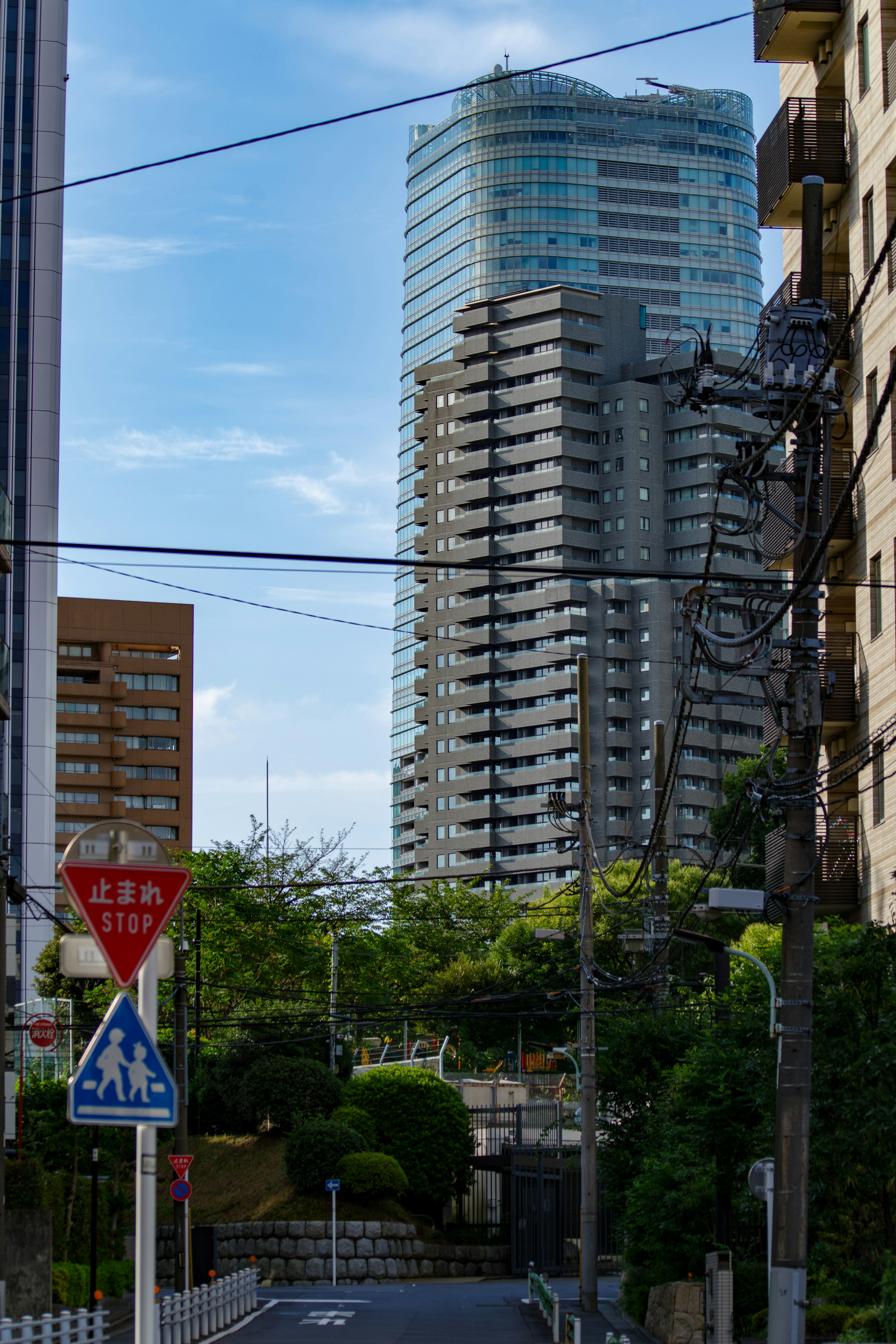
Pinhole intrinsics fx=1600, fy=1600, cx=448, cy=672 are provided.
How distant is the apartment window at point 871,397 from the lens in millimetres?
32250

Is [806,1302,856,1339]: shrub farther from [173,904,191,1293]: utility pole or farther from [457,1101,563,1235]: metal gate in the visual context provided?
[457,1101,563,1235]: metal gate

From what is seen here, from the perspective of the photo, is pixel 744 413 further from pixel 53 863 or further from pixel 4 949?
pixel 4 949

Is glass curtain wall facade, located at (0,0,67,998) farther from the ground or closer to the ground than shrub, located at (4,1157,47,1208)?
farther from the ground

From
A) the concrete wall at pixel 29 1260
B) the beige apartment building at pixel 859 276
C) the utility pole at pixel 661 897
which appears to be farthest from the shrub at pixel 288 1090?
the beige apartment building at pixel 859 276

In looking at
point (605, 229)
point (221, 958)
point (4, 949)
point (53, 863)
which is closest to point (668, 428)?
point (605, 229)

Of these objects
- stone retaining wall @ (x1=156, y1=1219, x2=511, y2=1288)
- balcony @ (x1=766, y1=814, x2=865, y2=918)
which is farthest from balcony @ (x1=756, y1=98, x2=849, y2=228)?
stone retaining wall @ (x1=156, y1=1219, x2=511, y2=1288)

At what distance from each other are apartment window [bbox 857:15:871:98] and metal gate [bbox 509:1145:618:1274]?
29.2 metres

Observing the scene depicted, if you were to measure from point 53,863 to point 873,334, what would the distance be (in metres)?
90.8

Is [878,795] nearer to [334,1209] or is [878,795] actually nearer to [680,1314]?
[680,1314]

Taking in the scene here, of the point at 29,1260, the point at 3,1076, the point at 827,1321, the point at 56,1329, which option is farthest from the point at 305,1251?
the point at 827,1321

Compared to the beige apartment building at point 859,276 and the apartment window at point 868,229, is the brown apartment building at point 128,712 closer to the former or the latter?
the beige apartment building at point 859,276

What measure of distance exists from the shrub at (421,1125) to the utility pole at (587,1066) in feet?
37.4

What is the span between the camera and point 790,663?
16484 millimetres

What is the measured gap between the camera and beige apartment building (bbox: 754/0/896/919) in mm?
31719
